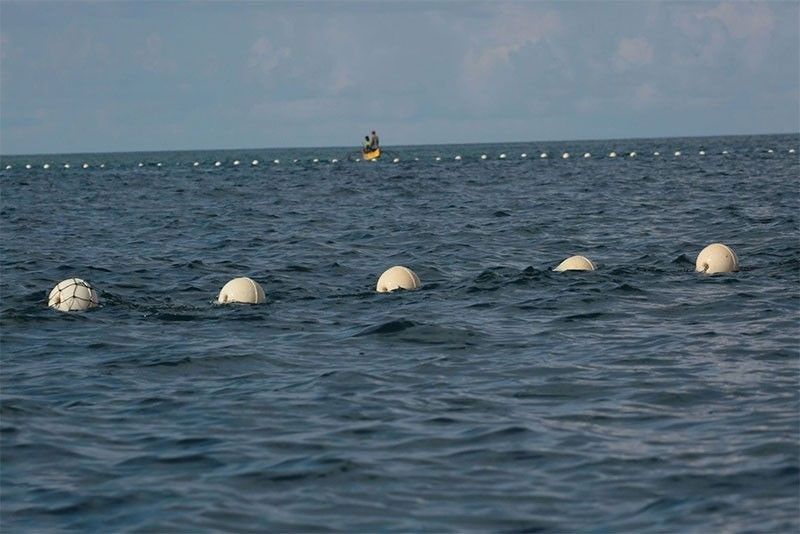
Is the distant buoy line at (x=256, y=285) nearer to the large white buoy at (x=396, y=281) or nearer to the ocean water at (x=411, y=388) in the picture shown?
the large white buoy at (x=396, y=281)

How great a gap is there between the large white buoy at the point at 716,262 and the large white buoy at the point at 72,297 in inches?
385

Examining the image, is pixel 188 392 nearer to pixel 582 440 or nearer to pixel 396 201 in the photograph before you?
pixel 582 440

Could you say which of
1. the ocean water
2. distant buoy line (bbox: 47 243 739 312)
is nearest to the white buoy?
distant buoy line (bbox: 47 243 739 312)

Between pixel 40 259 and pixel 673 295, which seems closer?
pixel 673 295

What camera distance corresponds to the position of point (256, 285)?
19234 millimetres

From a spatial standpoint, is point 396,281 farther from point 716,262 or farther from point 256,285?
point 716,262

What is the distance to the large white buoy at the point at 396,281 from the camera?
19984mm

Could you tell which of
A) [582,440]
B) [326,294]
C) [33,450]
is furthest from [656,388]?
[326,294]

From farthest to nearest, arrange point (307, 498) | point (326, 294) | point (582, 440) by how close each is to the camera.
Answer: point (326, 294) < point (582, 440) < point (307, 498)

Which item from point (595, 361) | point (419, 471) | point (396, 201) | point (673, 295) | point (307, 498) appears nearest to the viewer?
point (307, 498)

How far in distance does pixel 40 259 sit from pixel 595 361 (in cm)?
1623

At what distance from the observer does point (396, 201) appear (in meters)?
44.0

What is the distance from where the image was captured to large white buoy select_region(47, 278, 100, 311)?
736 inches

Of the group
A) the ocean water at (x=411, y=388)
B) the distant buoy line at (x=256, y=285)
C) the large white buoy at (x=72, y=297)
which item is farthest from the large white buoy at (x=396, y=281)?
the large white buoy at (x=72, y=297)
